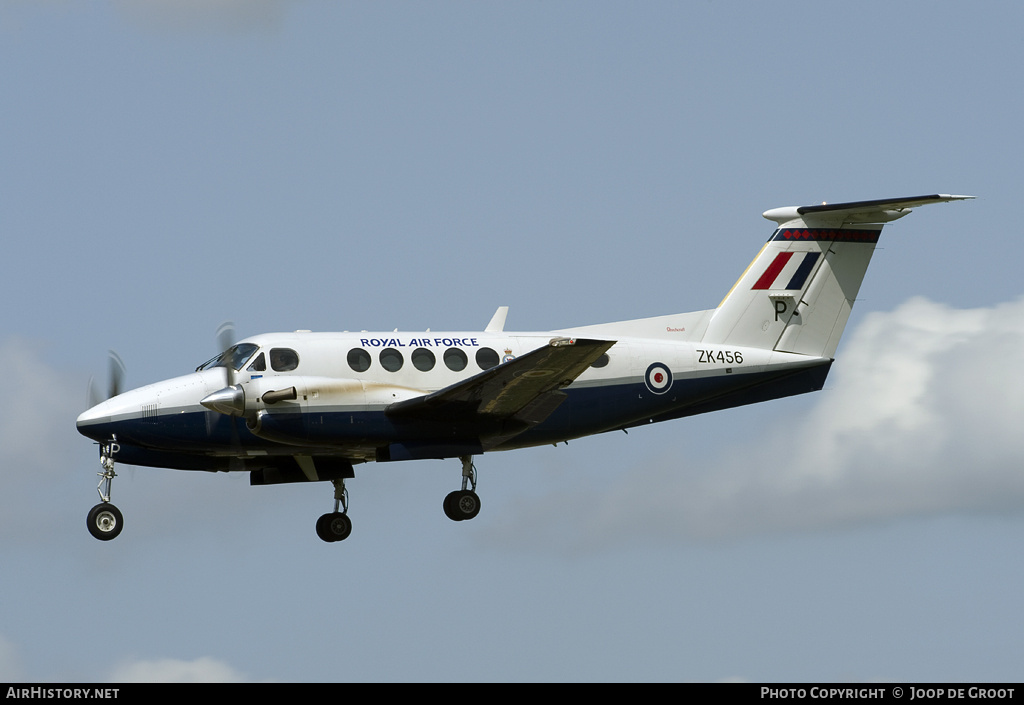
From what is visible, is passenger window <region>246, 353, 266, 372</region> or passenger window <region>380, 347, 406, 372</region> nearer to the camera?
passenger window <region>246, 353, 266, 372</region>

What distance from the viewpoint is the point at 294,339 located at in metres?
25.3

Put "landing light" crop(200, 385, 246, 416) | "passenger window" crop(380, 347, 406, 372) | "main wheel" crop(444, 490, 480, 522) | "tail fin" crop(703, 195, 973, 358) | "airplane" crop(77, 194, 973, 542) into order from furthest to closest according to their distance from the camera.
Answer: "tail fin" crop(703, 195, 973, 358) → "main wheel" crop(444, 490, 480, 522) → "passenger window" crop(380, 347, 406, 372) → "airplane" crop(77, 194, 973, 542) → "landing light" crop(200, 385, 246, 416)

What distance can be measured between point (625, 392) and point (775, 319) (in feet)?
11.4

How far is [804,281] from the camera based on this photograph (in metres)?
28.1

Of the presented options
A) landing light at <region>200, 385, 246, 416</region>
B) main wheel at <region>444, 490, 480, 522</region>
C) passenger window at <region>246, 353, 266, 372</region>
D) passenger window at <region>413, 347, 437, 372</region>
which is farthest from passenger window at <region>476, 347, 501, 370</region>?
landing light at <region>200, 385, 246, 416</region>

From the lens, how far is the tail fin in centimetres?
2788

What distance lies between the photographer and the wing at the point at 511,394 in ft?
77.4

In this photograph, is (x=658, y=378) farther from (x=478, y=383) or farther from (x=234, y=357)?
(x=234, y=357)

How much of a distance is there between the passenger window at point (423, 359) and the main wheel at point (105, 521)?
5662 mm

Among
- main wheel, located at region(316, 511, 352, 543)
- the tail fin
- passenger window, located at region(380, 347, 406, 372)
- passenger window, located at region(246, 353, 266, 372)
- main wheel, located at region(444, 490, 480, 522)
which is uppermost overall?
the tail fin

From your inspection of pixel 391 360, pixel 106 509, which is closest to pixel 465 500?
pixel 391 360

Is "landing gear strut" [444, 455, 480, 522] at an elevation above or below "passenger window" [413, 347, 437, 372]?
below

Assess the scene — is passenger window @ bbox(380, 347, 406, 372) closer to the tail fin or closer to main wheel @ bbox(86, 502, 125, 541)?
main wheel @ bbox(86, 502, 125, 541)

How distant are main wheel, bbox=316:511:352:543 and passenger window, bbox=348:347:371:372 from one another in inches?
160
